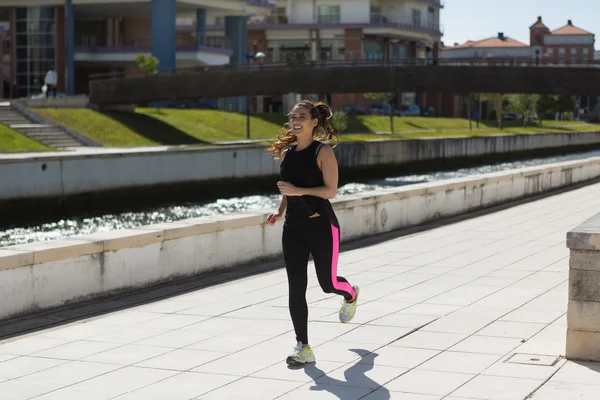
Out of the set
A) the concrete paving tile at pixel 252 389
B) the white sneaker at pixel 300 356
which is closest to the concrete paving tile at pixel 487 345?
the white sneaker at pixel 300 356

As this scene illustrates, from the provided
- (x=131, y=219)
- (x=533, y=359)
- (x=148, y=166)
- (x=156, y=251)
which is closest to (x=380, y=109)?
(x=148, y=166)

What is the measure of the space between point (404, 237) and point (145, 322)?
723cm

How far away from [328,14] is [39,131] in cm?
5723

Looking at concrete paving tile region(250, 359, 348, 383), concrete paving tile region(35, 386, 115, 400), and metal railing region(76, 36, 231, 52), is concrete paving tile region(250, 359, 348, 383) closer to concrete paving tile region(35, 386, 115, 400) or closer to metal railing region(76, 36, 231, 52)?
concrete paving tile region(35, 386, 115, 400)

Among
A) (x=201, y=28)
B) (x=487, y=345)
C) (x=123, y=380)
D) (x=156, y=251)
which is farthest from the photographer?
(x=201, y=28)

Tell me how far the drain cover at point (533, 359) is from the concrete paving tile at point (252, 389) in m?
1.64

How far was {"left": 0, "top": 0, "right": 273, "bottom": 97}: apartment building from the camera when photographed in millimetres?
71000

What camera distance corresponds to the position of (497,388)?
6828mm

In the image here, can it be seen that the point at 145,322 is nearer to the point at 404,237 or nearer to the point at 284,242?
the point at 284,242

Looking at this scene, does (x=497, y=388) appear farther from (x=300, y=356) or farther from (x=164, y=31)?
(x=164, y=31)

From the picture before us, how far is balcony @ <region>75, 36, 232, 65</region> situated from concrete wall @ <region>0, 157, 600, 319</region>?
5728 centimetres

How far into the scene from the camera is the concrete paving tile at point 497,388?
6.64 metres

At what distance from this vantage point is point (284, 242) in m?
7.70

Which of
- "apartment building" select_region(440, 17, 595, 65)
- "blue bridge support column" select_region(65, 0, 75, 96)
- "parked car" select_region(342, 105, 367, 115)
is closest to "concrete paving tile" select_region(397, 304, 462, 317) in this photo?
"blue bridge support column" select_region(65, 0, 75, 96)
